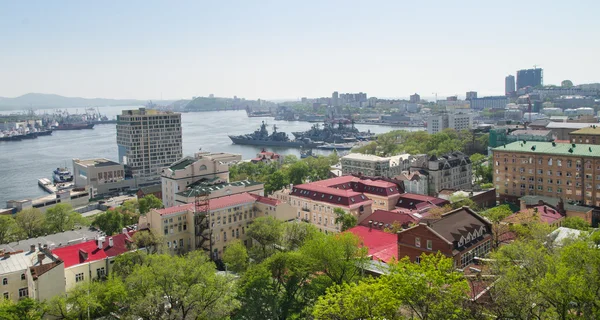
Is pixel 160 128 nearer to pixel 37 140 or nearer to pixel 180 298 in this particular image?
pixel 180 298

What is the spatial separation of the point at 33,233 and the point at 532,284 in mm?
31372

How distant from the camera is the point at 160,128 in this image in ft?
237

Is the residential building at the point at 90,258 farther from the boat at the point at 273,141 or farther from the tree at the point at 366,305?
the boat at the point at 273,141

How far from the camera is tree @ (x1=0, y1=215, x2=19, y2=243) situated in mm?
30938

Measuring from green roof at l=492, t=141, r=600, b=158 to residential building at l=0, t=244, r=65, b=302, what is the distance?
3374 centimetres

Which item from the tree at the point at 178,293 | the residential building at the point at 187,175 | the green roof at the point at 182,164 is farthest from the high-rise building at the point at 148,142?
the tree at the point at 178,293

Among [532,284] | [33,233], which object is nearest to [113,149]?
[33,233]

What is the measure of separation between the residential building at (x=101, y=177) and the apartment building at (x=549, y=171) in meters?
46.7

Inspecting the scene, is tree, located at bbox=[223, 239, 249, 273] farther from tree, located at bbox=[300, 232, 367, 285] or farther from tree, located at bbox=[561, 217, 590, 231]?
tree, located at bbox=[561, 217, 590, 231]

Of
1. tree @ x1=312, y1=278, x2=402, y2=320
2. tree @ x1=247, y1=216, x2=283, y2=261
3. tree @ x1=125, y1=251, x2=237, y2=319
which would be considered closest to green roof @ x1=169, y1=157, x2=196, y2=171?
tree @ x1=247, y1=216, x2=283, y2=261

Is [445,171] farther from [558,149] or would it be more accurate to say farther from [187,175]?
[187,175]

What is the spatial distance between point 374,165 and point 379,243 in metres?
24.7

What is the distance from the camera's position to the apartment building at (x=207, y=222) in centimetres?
2822

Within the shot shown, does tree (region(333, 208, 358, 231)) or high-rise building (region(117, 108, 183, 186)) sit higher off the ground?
high-rise building (region(117, 108, 183, 186))
